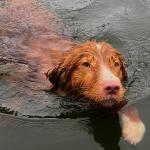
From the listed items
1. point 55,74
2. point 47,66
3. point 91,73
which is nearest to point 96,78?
point 91,73

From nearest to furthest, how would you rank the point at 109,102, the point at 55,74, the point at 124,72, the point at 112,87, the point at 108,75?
1. the point at 112,87
2. the point at 108,75
3. the point at 109,102
4. the point at 55,74
5. the point at 124,72

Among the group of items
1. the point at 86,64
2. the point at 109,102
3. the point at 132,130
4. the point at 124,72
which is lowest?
the point at 132,130

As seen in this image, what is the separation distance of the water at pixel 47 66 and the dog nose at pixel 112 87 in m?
0.92

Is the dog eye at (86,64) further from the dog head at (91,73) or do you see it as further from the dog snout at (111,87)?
the dog snout at (111,87)

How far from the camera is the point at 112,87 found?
23.8ft

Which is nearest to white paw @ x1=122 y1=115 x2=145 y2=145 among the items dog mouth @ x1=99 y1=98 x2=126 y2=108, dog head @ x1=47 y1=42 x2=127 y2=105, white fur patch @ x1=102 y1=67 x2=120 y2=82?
dog mouth @ x1=99 y1=98 x2=126 y2=108

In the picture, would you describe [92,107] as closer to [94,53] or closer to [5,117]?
[94,53]

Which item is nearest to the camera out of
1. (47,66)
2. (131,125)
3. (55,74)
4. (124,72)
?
(131,125)

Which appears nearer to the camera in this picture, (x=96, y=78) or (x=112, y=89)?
(x=112, y=89)

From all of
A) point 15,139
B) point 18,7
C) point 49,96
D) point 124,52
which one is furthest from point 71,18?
point 15,139

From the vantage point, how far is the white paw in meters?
7.86

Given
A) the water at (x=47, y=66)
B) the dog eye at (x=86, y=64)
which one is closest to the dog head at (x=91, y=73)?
the dog eye at (x=86, y=64)

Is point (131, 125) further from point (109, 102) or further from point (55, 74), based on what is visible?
point (55, 74)

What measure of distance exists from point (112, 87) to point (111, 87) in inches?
0.7
